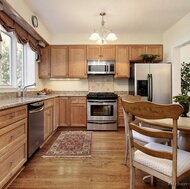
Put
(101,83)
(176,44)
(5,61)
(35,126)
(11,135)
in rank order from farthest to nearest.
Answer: (101,83) < (176,44) < (5,61) < (35,126) < (11,135)

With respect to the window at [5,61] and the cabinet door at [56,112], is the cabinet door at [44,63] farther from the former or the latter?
the window at [5,61]

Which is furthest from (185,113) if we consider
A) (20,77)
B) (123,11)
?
(20,77)

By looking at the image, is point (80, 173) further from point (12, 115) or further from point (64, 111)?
point (64, 111)

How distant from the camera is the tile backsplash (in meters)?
4.96

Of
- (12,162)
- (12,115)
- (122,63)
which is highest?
(122,63)

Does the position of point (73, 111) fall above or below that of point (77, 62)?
below

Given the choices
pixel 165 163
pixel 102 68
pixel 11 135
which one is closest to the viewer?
pixel 165 163

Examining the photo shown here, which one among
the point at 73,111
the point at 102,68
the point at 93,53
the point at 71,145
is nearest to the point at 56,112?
the point at 73,111

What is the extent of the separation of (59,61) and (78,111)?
1.42m

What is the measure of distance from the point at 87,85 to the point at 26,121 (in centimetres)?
281

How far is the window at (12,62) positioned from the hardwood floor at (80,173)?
1419 mm

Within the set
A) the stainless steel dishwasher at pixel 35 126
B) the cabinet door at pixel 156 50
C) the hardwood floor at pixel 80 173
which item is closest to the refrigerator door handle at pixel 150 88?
the cabinet door at pixel 156 50

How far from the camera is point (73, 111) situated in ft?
14.7

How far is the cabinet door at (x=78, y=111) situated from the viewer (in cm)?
446
